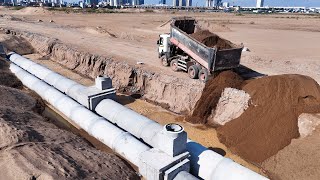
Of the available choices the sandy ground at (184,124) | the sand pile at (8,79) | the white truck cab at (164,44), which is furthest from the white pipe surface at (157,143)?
the white truck cab at (164,44)

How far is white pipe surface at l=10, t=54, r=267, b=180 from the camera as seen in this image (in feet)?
22.9

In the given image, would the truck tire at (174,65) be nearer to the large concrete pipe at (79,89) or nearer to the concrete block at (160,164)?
the large concrete pipe at (79,89)

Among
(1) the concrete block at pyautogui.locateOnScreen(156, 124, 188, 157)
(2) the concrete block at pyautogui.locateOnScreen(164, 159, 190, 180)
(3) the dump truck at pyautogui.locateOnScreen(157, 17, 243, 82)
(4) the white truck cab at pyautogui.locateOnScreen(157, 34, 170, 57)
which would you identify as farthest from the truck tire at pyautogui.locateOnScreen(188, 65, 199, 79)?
(2) the concrete block at pyautogui.locateOnScreen(164, 159, 190, 180)

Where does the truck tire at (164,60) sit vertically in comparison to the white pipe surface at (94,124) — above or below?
above

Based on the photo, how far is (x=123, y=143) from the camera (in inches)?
331

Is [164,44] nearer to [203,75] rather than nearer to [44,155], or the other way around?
[203,75]

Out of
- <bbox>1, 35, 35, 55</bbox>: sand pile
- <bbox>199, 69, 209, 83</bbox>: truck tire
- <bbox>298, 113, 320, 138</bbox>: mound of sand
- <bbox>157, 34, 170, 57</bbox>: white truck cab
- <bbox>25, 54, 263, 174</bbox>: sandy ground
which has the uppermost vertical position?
<bbox>157, 34, 170, 57</bbox>: white truck cab

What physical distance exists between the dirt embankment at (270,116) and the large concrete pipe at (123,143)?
3069 millimetres

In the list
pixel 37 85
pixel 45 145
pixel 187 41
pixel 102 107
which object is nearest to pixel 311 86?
pixel 187 41

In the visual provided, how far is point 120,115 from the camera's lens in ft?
32.1

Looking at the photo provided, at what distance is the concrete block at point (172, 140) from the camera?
22.8ft

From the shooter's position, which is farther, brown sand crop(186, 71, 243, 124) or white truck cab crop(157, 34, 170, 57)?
white truck cab crop(157, 34, 170, 57)

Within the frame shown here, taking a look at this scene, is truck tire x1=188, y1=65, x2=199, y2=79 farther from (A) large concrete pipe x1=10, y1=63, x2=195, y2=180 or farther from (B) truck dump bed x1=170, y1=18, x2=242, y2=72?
(A) large concrete pipe x1=10, y1=63, x2=195, y2=180

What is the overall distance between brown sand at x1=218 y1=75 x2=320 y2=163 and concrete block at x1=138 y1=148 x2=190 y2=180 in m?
3.07
